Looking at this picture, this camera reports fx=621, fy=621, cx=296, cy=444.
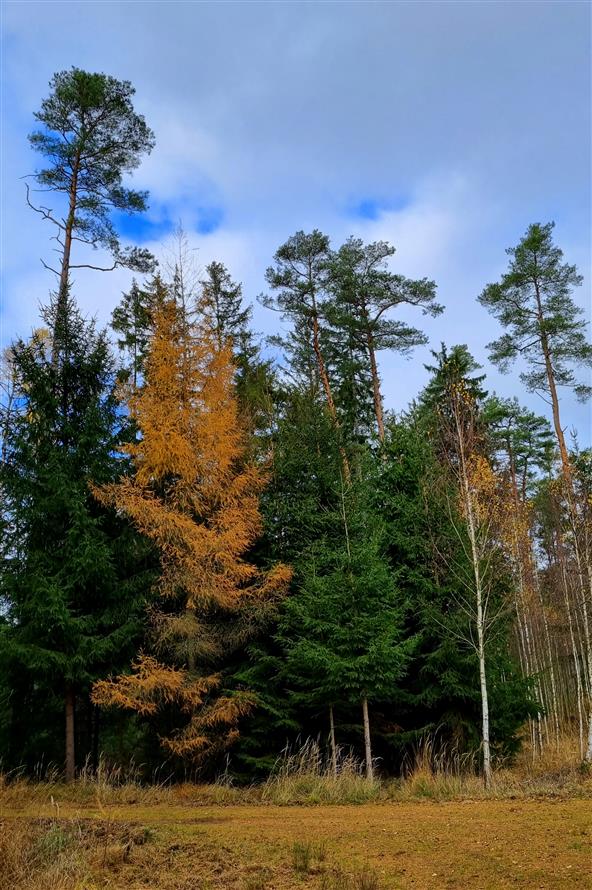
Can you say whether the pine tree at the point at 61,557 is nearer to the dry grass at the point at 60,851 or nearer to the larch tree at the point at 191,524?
the larch tree at the point at 191,524

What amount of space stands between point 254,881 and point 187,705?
25.4 feet

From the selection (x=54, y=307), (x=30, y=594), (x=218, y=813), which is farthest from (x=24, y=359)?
(x=218, y=813)

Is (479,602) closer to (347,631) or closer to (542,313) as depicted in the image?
(347,631)

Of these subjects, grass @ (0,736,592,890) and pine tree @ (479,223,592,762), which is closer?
grass @ (0,736,592,890)

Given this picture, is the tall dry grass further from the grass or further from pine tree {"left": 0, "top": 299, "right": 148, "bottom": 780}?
pine tree {"left": 0, "top": 299, "right": 148, "bottom": 780}

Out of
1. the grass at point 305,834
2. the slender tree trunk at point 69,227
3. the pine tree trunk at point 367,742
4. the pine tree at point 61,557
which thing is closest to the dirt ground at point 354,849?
the grass at point 305,834

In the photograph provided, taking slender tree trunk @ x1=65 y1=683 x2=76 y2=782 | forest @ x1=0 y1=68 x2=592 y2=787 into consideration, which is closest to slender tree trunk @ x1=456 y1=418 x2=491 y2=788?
forest @ x1=0 y1=68 x2=592 y2=787

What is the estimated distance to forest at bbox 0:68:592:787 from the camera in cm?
1287

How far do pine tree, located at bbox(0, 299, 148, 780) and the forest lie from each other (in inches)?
2.2

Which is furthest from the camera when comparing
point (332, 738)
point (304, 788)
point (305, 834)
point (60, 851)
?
point (332, 738)

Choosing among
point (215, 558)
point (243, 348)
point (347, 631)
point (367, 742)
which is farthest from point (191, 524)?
point (243, 348)

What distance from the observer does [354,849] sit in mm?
6684

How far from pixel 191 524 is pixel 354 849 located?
24.1 ft

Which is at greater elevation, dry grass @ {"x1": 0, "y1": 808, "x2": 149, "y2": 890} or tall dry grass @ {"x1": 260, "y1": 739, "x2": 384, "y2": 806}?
dry grass @ {"x1": 0, "y1": 808, "x2": 149, "y2": 890}
